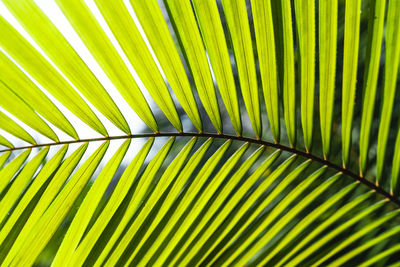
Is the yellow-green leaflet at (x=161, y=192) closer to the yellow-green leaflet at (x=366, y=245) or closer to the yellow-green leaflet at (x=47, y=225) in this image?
the yellow-green leaflet at (x=47, y=225)

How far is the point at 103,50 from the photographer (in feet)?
2.42

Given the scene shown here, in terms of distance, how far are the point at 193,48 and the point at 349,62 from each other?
31 centimetres

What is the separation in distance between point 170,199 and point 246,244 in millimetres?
200

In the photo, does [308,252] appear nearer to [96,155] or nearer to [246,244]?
[246,244]

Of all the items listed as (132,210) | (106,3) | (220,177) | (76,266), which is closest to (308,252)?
(220,177)

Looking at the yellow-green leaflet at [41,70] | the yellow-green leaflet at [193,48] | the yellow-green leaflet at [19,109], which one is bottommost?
the yellow-green leaflet at [19,109]

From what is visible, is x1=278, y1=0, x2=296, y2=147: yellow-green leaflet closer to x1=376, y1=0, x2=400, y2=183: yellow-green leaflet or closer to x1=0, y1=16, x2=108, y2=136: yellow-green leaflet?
x1=376, y1=0, x2=400, y2=183: yellow-green leaflet

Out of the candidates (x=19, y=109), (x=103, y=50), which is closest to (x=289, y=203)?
(x=103, y=50)

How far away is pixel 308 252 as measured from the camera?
2.77 ft

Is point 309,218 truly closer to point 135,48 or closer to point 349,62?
point 349,62

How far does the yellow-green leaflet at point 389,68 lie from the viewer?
666 mm

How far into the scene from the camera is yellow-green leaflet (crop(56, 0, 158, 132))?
68cm

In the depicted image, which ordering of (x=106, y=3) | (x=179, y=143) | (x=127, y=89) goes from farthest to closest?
(x=179, y=143)
(x=127, y=89)
(x=106, y=3)

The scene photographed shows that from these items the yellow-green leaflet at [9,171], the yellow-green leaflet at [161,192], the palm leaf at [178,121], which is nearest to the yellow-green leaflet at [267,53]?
the palm leaf at [178,121]
